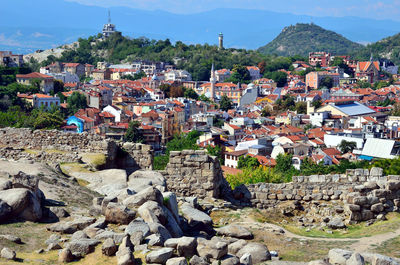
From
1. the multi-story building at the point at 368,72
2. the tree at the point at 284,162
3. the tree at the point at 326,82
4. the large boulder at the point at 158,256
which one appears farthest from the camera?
the multi-story building at the point at 368,72

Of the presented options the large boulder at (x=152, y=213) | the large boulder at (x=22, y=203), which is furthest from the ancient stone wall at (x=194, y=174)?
the large boulder at (x=22, y=203)

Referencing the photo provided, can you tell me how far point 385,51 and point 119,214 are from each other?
603 ft

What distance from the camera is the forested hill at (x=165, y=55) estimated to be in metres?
131

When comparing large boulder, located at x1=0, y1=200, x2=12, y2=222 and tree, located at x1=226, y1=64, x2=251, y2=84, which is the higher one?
tree, located at x1=226, y1=64, x2=251, y2=84

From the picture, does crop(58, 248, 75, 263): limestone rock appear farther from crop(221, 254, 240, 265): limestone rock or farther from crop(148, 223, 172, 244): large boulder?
crop(221, 254, 240, 265): limestone rock

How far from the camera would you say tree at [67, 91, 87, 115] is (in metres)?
76.1

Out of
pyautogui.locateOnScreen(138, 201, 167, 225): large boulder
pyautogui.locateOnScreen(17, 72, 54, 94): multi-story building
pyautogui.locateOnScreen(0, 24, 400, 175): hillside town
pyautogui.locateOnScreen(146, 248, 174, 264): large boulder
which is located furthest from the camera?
pyautogui.locateOnScreen(17, 72, 54, 94): multi-story building

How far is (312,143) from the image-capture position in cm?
5378

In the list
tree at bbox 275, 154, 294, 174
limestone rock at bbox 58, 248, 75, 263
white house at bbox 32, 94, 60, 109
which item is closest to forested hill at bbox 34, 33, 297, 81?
white house at bbox 32, 94, 60, 109

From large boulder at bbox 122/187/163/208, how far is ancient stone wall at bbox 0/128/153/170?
4803 mm

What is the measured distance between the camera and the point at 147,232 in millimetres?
6641

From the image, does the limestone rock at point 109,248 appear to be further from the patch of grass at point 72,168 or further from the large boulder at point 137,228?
the patch of grass at point 72,168

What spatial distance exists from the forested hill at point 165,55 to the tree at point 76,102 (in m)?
47.7

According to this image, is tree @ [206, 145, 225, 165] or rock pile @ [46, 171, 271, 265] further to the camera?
tree @ [206, 145, 225, 165]
